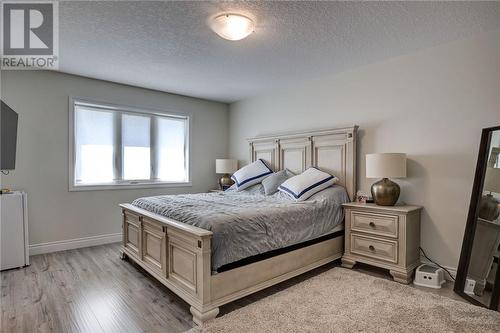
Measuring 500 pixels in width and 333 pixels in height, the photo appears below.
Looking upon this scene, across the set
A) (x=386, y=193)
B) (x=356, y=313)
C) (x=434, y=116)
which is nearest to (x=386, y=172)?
(x=386, y=193)

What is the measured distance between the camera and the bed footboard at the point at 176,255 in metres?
2.05

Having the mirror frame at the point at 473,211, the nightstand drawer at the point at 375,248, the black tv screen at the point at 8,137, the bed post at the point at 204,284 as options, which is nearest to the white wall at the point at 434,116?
the mirror frame at the point at 473,211

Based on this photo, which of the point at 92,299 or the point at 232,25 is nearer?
the point at 232,25

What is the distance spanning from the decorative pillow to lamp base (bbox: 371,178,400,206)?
135cm

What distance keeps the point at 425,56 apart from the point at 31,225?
517 cm

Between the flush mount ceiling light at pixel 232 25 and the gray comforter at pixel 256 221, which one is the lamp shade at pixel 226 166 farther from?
the flush mount ceiling light at pixel 232 25

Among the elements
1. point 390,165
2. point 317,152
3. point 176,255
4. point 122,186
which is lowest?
point 176,255

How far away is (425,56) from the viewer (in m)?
3.02

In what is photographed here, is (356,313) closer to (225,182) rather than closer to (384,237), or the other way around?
(384,237)

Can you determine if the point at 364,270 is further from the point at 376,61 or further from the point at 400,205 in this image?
the point at 376,61

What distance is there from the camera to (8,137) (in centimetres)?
319

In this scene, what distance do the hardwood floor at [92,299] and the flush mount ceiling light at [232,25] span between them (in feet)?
7.50

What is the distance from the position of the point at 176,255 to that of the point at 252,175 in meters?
2.14

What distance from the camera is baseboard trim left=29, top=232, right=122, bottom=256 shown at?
3.63 metres
